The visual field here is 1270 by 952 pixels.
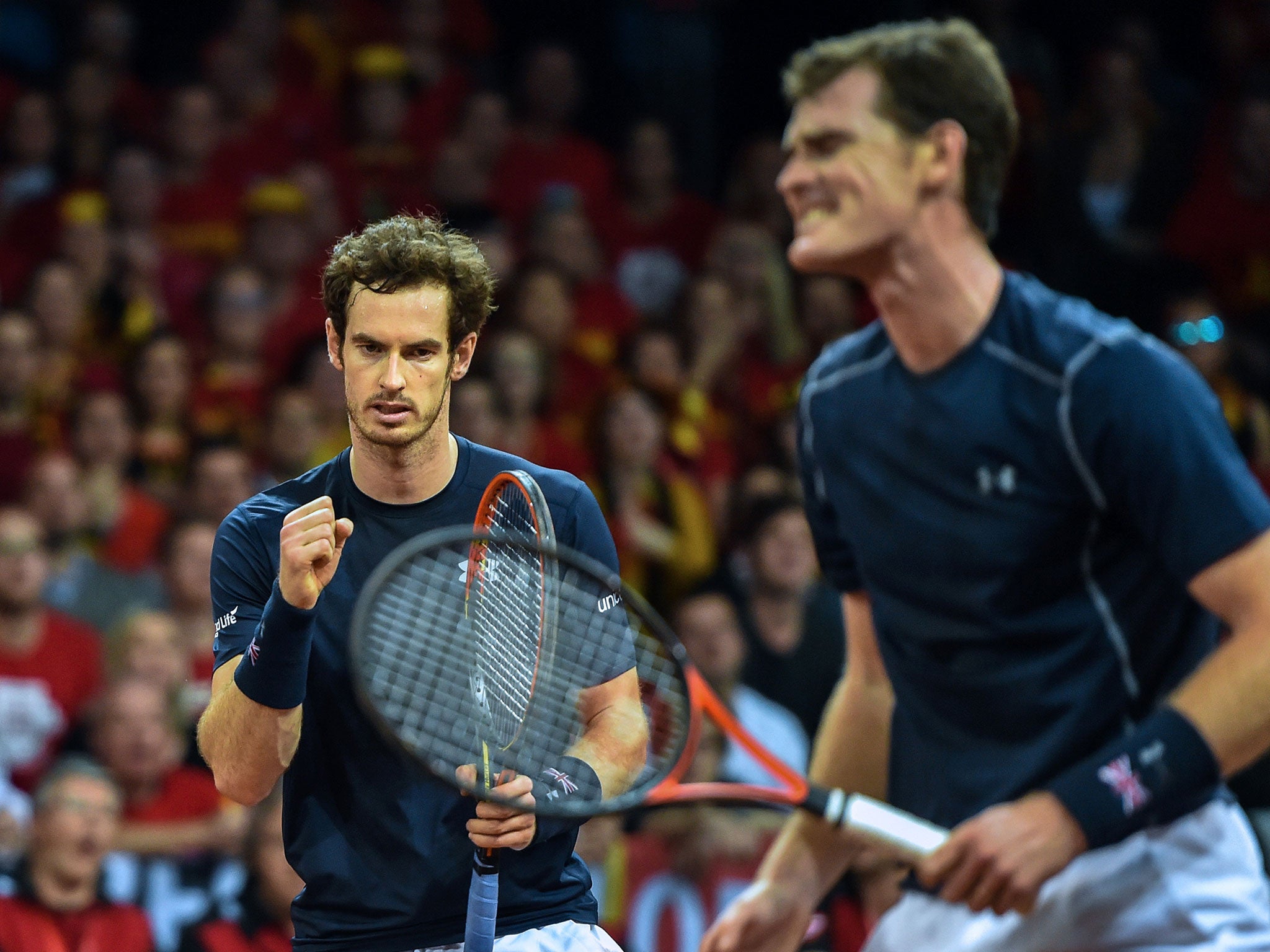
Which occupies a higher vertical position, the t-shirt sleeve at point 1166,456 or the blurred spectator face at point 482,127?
the blurred spectator face at point 482,127

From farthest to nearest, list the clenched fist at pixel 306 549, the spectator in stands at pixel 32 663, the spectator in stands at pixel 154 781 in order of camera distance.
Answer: the spectator in stands at pixel 32 663 → the spectator in stands at pixel 154 781 → the clenched fist at pixel 306 549

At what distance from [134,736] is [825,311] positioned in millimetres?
3847

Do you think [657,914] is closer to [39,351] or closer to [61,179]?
[39,351]

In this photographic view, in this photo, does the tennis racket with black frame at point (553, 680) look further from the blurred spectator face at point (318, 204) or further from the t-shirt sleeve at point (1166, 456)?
the blurred spectator face at point (318, 204)

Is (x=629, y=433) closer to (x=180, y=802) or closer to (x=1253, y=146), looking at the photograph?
(x=180, y=802)

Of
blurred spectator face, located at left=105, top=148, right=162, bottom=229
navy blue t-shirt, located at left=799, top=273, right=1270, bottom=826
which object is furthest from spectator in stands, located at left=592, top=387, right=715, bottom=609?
navy blue t-shirt, located at left=799, top=273, right=1270, bottom=826

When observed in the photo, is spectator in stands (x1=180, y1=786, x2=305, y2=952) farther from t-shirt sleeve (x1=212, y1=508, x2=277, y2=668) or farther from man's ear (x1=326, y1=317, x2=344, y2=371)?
man's ear (x1=326, y1=317, x2=344, y2=371)

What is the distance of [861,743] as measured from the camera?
2676 millimetres

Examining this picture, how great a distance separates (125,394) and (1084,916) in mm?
4870

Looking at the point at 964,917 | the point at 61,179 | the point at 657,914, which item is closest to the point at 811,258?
the point at 964,917

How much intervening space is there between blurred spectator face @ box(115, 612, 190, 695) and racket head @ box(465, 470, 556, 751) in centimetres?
288

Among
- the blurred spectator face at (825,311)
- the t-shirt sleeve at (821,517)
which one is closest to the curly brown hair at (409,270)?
the t-shirt sleeve at (821,517)

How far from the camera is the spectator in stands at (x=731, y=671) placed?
5.59 meters

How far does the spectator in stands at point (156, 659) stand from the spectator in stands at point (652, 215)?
330 cm
